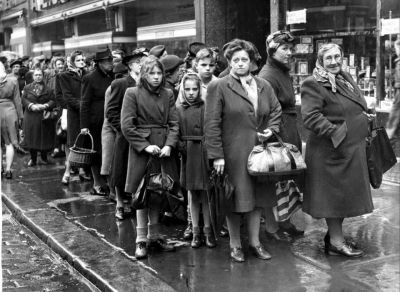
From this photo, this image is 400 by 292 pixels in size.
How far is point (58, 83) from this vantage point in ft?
32.7

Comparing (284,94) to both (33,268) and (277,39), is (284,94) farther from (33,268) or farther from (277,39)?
(33,268)

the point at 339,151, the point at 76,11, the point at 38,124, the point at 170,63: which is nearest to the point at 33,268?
the point at 170,63

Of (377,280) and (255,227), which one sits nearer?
(377,280)

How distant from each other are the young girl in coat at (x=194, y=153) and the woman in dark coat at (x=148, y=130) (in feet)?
0.51

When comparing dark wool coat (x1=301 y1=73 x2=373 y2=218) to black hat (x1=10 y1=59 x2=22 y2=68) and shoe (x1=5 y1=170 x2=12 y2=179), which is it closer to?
shoe (x1=5 y1=170 x2=12 y2=179)

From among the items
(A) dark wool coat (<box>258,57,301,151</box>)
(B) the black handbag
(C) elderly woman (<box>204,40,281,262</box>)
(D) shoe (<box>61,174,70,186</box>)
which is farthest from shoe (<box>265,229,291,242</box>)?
(D) shoe (<box>61,174,70,186</box>)

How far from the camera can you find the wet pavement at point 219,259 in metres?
5.14

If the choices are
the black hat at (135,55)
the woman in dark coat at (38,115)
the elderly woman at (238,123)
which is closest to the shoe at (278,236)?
the elderly woman at (238,123)

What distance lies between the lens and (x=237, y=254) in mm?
5762

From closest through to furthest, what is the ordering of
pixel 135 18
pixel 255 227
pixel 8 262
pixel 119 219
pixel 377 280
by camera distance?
1. pixel 377 280
2. pixel 255 227
3. pixel 8 262
4. pixel 119 219
5. pixel 135 18

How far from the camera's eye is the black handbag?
226 inches

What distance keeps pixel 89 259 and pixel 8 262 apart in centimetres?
99

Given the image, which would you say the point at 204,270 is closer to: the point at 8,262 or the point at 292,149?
the point at 292,149

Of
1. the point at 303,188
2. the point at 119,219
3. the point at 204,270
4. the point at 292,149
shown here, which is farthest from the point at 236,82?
the point at 119,219
